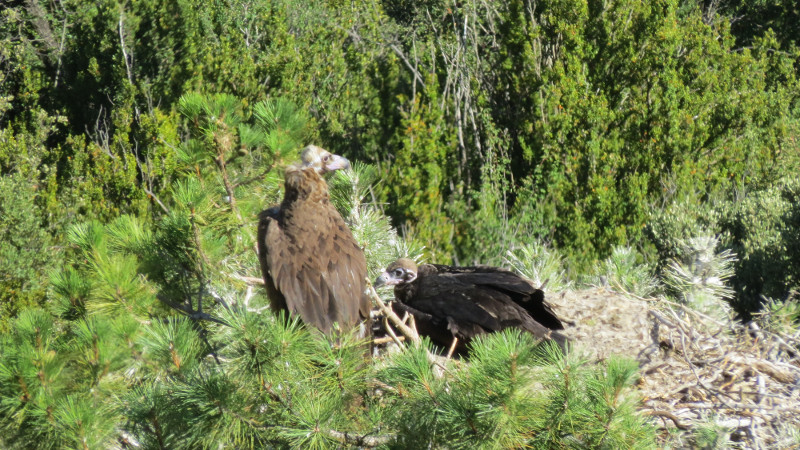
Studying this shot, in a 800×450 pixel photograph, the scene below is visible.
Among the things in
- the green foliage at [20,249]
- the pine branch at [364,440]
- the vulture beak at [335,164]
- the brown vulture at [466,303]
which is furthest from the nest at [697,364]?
the green foliage at [20,249]

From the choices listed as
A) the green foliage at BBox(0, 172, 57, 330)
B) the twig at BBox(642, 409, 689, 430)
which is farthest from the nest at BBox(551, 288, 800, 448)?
the green foliage at BBox(0, 172, 57, 330)

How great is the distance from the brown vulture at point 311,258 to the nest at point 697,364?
120 cm

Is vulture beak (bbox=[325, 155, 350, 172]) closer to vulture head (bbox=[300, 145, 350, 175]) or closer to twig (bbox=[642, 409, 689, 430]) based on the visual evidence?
vulture head (bbox=[300, 145, 350, 175])

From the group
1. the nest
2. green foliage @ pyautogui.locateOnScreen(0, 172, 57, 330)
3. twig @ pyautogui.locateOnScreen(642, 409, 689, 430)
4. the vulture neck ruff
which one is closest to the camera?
twig @ pyautogui.locateOnScreen(642, 409, 689, 430)

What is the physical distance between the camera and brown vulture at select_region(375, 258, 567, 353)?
3.98 metres

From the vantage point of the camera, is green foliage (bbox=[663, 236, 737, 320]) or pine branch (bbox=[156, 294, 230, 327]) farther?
green foliage (bbox=[663, 236, 737, 320])

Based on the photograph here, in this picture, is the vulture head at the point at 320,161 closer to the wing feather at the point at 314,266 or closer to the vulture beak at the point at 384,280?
the wing feather at the point at 314,266

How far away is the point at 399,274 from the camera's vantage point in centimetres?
439

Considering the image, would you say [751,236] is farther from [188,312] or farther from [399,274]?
[188,312]

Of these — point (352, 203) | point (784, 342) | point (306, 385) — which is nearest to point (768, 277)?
point (784, 342)

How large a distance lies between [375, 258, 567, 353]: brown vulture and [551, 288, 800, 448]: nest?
0.94ft

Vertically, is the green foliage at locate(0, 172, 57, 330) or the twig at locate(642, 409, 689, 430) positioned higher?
the twig at locate(642, 409, 689, 430)

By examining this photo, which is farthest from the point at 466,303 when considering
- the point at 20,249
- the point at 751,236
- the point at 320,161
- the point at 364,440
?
the point at 20,249

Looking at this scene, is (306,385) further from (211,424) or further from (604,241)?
(604,241)
